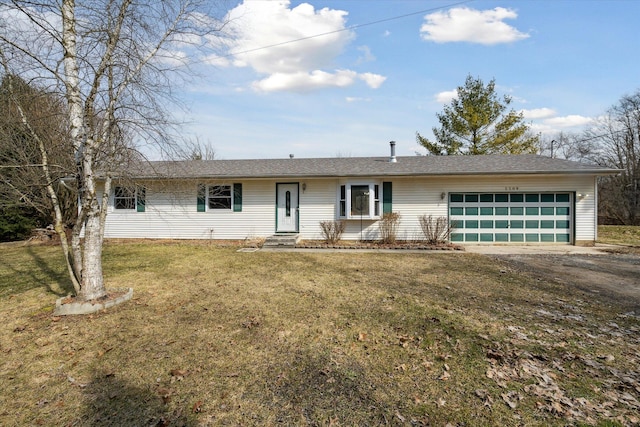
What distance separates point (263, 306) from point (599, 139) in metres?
31.4

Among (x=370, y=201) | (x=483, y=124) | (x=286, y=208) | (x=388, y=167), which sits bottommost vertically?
(x=286, y=208)

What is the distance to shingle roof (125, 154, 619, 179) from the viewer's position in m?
11.2

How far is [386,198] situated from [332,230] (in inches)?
90.8

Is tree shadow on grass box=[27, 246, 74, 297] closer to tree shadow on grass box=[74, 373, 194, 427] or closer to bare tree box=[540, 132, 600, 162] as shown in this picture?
tree shadow on grass box=[74, 373, 194, 427]

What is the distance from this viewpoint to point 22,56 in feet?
14.5

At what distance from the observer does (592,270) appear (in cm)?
742

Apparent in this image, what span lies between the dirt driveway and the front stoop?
20.7 ft

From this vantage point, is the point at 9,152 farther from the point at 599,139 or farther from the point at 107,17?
the point at 599,139

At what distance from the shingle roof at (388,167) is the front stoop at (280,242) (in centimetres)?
223

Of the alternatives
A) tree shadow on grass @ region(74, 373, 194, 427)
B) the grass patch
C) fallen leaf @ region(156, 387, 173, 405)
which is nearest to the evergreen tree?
the grass patch

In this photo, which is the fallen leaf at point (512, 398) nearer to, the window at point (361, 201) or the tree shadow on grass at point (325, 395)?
the tree shadow on grass at point (325, 395)

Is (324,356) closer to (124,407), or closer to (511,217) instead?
(124,407)

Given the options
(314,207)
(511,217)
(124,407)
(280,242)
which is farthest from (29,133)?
(511,217)

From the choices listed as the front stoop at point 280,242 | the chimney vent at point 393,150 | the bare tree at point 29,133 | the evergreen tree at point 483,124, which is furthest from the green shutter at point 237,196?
the evergreen tree at point 483,124
